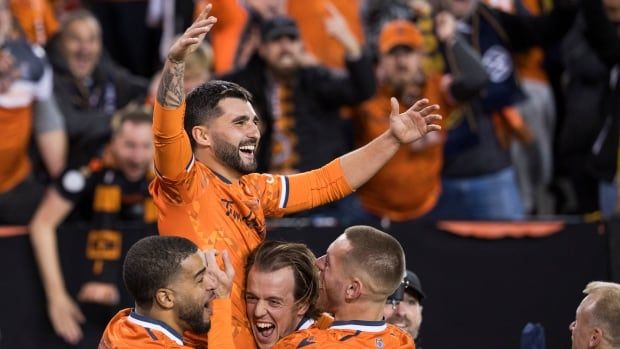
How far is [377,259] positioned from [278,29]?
3.49 m

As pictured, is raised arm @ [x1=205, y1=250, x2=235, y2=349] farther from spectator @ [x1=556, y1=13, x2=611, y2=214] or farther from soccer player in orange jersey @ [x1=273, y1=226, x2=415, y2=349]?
spectator @ [x1=556, y1=13, x2=611, y2=214]

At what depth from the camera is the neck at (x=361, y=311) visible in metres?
4.90

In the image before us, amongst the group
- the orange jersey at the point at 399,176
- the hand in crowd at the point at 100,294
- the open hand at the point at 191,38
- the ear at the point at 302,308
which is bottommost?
the hand in crowd at the point at 100,294

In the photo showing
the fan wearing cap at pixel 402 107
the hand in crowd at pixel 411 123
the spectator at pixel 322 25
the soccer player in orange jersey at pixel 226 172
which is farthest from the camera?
the spectator at pixel 322 25

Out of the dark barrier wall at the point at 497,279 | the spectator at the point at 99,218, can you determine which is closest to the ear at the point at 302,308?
the dark barrier wall at the point at 497,279

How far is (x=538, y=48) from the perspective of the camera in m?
9.12

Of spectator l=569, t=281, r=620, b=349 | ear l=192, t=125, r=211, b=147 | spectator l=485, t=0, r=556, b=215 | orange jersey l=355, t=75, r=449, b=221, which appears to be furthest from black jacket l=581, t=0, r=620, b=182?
ear l=192, t=125, r=211, b=147

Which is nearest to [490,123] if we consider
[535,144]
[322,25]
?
[535,144]

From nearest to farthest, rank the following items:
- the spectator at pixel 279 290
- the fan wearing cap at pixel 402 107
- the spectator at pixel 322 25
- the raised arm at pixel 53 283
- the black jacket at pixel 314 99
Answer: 1. the spectator at pixel 279 290
2. the raised arm at pixel 53 283
3. the black jacket at pixel 314 99
4. the fan wearing cap at pixel 402 107
5. the spectator at pixel 322 25

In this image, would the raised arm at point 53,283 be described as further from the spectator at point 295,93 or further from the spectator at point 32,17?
the spectator at point 32,17

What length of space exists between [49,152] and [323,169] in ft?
10.0

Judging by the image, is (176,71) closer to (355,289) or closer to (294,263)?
(294,263)

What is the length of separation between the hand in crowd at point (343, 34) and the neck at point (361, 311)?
3.39 meters

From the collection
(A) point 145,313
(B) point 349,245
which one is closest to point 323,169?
(B) point 349,245
